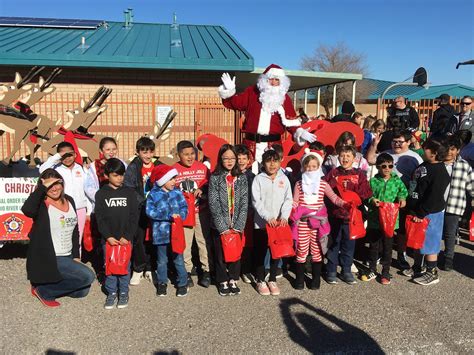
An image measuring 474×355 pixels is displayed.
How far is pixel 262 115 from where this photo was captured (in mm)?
5492

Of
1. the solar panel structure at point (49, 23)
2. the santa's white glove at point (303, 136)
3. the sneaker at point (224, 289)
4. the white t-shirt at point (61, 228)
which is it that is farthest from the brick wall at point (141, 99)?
the sneaker at point (224, 289)

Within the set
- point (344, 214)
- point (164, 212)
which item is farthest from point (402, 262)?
point (164, 212)

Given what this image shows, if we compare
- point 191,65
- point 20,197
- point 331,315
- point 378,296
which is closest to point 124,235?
point 20,197

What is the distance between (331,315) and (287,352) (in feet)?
2.72

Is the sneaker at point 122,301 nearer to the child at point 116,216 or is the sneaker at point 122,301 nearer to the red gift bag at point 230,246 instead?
the child at point 116,216

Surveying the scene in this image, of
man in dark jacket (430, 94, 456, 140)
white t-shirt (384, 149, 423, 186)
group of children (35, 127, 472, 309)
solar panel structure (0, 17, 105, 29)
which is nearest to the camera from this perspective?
group of children (35, 127, 472, 309)

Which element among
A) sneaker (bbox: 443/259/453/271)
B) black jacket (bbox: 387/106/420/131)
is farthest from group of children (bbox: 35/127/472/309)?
black jacket (bbox: 387/106/420/131)

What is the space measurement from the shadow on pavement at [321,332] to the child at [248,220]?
0.89 metres

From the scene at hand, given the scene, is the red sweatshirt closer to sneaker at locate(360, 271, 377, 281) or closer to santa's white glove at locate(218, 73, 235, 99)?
sneaker at locate(360, 271, 377, 281)

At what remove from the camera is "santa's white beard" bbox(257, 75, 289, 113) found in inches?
215

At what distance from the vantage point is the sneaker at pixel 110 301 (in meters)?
4.02

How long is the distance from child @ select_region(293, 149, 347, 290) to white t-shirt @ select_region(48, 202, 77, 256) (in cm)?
233

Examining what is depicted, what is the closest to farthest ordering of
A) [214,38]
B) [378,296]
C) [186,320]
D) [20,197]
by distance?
[186,320] < [378,296] < [20,197] < [214,38]

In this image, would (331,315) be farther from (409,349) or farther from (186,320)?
(186,320)
